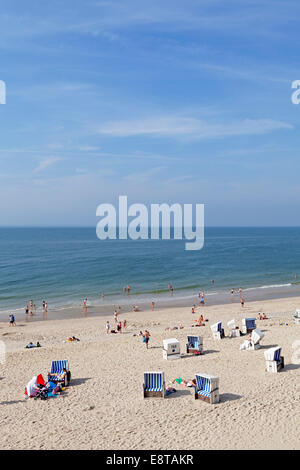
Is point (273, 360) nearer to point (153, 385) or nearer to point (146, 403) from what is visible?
point (153, 385)

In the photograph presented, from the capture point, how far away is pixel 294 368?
1443cm

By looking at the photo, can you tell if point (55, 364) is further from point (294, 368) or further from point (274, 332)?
point (274, 332)

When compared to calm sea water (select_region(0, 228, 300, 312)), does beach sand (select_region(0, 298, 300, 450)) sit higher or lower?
lower

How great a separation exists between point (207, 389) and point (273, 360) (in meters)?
3.45

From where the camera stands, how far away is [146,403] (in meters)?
12.1

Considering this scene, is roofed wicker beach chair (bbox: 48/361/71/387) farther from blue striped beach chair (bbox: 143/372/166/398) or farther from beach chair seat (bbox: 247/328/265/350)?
beach chair seat (bbox: 247/328/265/350)

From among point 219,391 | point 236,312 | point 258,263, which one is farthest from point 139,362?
point 258,263

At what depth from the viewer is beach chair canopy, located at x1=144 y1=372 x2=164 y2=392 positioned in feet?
40.9

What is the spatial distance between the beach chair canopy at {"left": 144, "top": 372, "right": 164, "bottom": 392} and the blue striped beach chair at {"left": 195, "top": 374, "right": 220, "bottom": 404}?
1.22m

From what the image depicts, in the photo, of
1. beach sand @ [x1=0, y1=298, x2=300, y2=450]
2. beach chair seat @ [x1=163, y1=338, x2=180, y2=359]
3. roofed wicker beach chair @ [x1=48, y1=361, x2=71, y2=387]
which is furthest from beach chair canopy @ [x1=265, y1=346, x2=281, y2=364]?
roofed wicker beach chair @ [x1=48, y1=361, x2=71, y2=387]

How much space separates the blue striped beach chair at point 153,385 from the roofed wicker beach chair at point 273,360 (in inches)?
170

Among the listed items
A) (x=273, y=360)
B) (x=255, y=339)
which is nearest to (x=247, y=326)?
(x=255, y=339)
